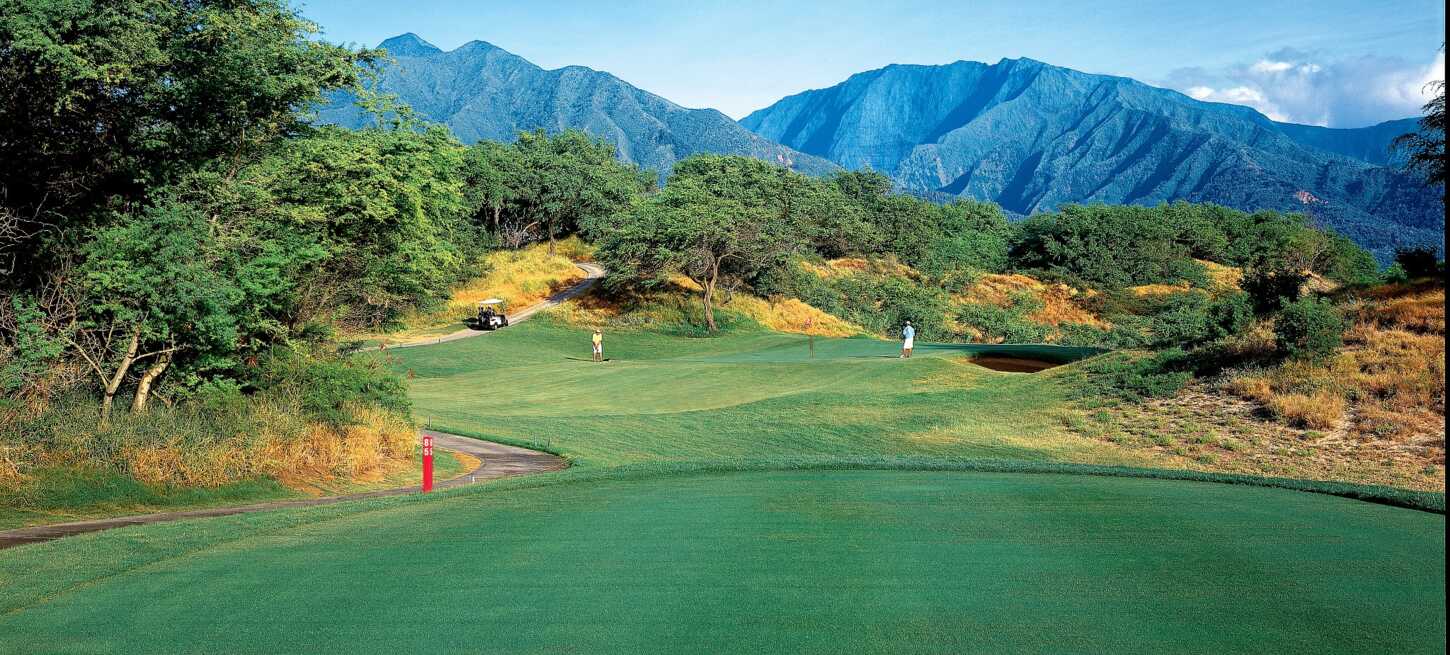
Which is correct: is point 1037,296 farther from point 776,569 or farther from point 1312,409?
point 776,569

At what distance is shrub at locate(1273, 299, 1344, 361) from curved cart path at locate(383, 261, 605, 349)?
3642 cm

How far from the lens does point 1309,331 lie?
2297cm

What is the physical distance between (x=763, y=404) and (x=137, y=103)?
1624 cm

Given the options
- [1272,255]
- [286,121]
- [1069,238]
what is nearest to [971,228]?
[1069,238]

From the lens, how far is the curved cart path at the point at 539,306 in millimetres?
51469

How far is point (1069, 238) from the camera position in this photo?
8869cm

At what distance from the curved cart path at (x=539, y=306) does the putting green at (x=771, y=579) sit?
39.4 m

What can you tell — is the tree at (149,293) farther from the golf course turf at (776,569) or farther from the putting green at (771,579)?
the putting green at (771,579)

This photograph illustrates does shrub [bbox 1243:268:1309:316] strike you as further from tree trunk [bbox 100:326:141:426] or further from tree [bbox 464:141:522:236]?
tree [bbox 464:141:522:236]

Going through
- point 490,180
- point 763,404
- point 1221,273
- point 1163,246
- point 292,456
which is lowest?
point 763,404

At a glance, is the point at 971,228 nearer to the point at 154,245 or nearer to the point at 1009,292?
the point at 1009,292

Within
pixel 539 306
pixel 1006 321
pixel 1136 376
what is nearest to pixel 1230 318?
pixel 1136 376

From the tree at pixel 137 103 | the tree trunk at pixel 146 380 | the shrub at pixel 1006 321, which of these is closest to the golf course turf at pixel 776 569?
the tree trunk at pixel 146 380

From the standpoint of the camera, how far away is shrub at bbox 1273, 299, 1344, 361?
74.9 feet
